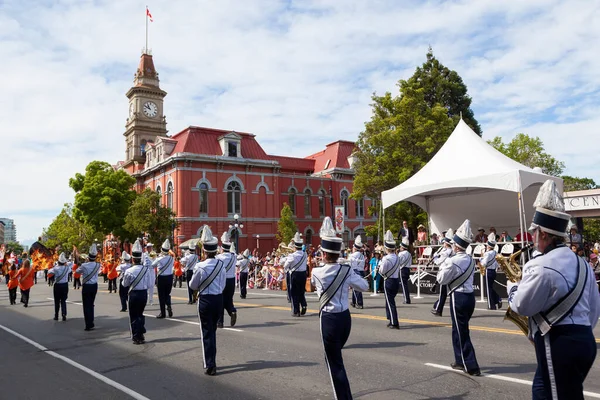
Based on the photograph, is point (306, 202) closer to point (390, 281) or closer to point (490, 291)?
point (490, 291)

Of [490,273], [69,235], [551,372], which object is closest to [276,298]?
[490,273]

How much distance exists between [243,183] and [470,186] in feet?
110

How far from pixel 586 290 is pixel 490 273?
37.6ft

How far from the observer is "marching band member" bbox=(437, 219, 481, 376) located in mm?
6876

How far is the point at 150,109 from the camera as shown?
2630 inches

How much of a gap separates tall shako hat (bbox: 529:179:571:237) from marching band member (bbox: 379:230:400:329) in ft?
23.4

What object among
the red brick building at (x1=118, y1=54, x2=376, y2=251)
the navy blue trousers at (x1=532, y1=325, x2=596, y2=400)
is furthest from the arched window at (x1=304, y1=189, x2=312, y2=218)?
the navy blue trousers at (x1=532, y1=325, x2=596, y2=400)

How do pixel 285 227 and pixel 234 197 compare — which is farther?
pixel 234 197

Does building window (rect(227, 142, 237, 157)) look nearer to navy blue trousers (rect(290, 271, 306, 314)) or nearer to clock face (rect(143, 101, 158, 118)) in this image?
clock face (rect(143, 101, 158, 118))

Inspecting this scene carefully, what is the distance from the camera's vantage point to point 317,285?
233 inches

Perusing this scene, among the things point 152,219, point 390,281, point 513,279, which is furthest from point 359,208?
point 513,279

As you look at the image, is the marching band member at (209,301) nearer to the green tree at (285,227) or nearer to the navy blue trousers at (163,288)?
the navy blue trousers at (163,288)

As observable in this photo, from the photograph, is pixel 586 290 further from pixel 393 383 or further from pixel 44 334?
pixel 44 334

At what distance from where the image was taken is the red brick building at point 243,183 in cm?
4606
